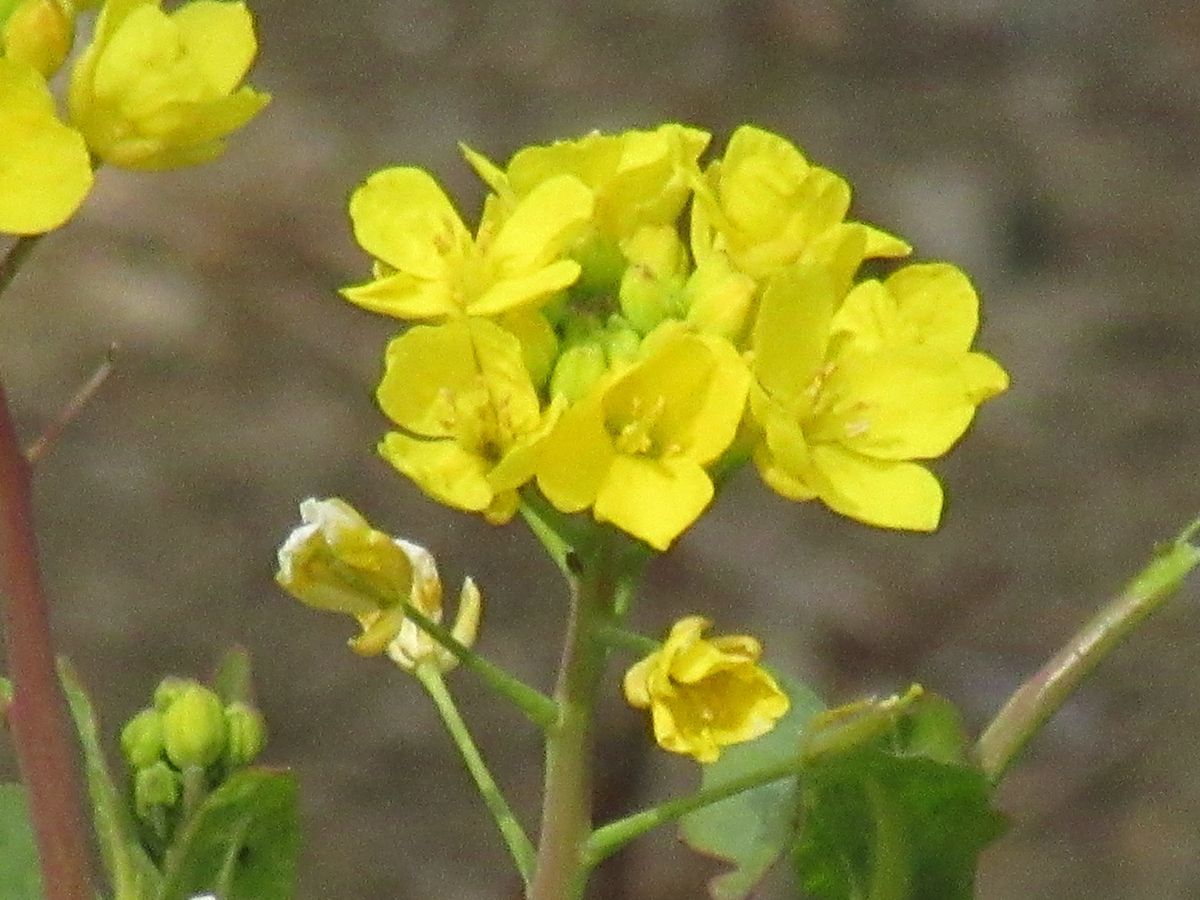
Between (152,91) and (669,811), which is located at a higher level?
(152,91)

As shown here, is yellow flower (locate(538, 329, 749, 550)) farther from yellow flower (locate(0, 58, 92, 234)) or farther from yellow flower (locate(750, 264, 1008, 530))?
yellow flower (locate(0, 58, 92, 234))

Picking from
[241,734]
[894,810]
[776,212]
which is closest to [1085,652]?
[894,810]

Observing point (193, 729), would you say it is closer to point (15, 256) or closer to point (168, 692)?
point (168, 692)

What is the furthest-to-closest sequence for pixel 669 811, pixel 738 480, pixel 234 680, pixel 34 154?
pixel 738 480
pixel 234 680
pixel 669 811
pixel 34 154

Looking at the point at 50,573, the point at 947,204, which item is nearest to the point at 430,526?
the point at 50,573

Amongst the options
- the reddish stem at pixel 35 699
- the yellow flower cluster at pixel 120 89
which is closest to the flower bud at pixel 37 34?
the yellow flower cluster at pixel 120 89

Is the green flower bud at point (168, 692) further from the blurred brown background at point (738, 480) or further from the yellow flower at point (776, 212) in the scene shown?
the blurred brown background at point (738, 480)

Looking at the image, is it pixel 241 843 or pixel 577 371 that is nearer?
pixel 577 371

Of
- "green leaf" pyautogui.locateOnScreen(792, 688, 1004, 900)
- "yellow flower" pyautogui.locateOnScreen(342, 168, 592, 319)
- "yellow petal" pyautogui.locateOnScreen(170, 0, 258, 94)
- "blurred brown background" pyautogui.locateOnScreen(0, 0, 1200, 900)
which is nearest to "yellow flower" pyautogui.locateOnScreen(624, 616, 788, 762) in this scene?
"green leaf" pyautogui.locateOnScreen(792, 688, 1004, 900)

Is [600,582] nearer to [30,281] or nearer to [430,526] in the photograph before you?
[430,526]
